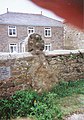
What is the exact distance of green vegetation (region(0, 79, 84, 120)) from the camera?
2.94 meters

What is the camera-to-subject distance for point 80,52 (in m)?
4.16

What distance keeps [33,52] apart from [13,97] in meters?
0.77

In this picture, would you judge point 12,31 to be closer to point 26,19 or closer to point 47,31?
point 26,19

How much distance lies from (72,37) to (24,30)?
0.87 meters

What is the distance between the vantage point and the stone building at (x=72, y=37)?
3656 mm

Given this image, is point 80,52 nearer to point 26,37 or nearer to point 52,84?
point 52,84

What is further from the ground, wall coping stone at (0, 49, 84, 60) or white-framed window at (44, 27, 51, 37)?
white-framed window at (44, 27, 51, 37)

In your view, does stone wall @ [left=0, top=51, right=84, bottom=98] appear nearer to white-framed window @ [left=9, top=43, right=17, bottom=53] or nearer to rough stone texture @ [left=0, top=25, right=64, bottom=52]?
white-framed window @ [left=9, top=43, right=17, bottom=53]

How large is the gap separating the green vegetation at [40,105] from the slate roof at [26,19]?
3.30ft

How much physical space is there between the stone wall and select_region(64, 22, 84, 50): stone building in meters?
0.17

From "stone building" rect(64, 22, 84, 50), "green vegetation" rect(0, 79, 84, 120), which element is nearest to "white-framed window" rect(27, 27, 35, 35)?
"stone building" rect(64, 22, 84, 50)

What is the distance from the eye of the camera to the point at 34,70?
353cm

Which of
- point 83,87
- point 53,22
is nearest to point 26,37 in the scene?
point 53,22

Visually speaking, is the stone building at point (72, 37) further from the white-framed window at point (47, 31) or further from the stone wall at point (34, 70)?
the white-framed window at point (47, 31)
